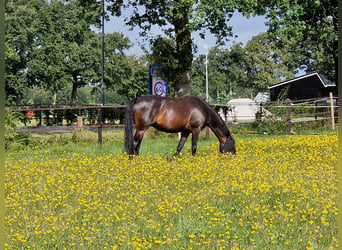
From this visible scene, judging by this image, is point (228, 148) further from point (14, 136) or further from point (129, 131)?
point (14, 136)

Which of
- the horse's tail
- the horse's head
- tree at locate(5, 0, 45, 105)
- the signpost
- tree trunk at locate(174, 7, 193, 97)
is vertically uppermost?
tree at locate(5, 0, 45, 105)

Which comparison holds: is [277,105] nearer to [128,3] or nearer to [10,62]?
[128,3]

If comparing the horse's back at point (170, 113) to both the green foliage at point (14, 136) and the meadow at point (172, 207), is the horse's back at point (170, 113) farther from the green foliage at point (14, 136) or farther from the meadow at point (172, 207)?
the green foliage at point (14, 136)

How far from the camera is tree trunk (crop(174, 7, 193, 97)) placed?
20.9 m

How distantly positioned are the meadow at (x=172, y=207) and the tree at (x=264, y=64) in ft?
229

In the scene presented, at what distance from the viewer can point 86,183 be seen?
315 inches

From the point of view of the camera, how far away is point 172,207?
6.49 meters

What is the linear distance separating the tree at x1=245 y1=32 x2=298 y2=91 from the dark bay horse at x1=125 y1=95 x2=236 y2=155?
66243 mm

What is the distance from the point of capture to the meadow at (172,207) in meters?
5.13

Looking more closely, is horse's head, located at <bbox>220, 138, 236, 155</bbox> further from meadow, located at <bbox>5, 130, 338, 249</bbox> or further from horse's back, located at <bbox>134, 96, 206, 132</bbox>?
meadow, located at <bbox>5, 130, 338, 249</bbox>

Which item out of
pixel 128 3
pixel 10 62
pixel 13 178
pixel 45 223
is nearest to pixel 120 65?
pixel 10 62

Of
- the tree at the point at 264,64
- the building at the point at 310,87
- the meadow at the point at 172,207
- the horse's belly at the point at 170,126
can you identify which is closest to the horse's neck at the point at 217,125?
the horse's belly at the point at 170,126

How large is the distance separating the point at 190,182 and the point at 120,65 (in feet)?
165

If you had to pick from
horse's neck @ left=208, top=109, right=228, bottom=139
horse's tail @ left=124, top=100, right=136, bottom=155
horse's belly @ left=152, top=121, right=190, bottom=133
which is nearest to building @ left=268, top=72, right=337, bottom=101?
horse's neck @ left=208, top=109, right=228, bottom=139
